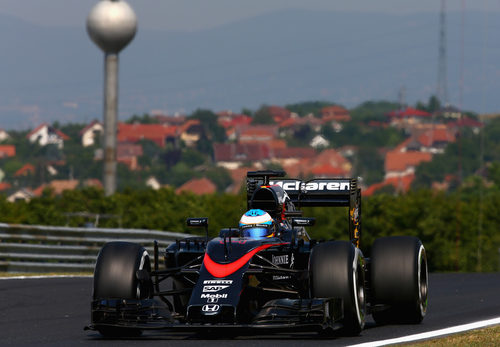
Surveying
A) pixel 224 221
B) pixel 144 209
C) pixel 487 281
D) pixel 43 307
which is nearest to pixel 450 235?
pixel 224 221

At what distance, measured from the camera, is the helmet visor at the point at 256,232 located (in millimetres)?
12508

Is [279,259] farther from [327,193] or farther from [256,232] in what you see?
[327,193]

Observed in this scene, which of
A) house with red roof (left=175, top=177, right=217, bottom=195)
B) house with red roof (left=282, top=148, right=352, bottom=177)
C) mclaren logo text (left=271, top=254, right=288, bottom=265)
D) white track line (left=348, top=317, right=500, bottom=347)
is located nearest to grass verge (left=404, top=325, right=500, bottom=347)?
white track line (left=348, top=317, right=500, bottom=347)

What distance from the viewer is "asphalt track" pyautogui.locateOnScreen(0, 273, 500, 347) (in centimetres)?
1095

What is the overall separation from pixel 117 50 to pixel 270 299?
68.2 meters

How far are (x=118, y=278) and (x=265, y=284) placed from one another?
1486 millimetres

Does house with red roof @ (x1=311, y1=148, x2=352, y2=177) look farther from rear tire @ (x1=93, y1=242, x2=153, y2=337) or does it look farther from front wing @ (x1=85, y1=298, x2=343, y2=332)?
front wing @ (x1=85, y1=298, x2=343, y2=332)

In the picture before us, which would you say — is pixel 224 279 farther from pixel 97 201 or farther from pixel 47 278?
pixel 97 201

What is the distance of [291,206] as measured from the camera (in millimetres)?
14172

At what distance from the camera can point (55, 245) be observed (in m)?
23.4

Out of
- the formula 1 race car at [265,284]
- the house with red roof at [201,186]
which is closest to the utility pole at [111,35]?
the formula 1 race car at [265,284]

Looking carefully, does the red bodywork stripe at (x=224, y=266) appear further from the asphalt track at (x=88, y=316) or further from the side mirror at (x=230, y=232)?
the side mirror at (x=230, y=232)

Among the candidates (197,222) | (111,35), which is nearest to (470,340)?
(197,222)

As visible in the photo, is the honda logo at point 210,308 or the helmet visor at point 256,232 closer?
the honda logo at point 210,308
